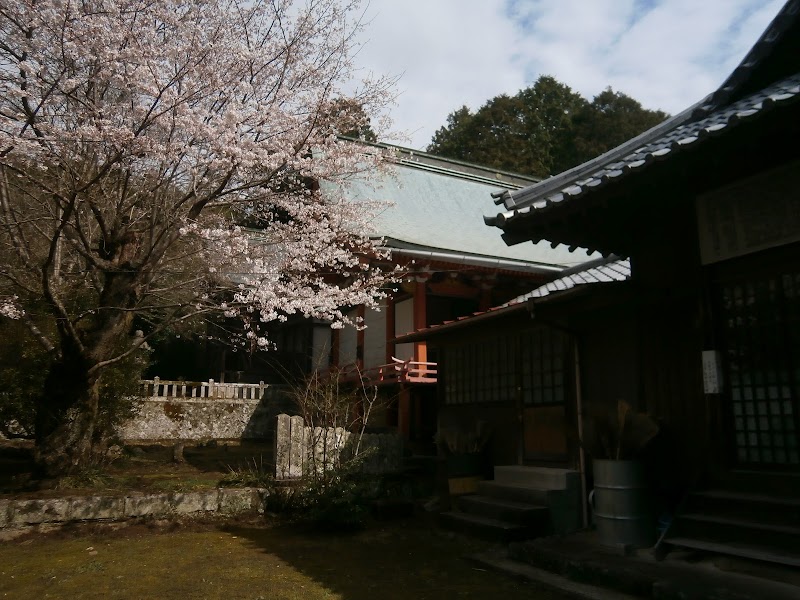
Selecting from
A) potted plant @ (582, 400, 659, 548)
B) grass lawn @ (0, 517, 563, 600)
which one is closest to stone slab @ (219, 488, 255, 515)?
grass lawn @ (0, 517, 563, 600)

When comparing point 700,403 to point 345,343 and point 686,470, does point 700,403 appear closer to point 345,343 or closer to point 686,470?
point 686,470

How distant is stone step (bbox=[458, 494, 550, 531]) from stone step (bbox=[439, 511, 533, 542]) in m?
0.07

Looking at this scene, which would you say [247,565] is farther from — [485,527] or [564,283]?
[564,283]

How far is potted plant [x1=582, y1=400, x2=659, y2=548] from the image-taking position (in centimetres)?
530

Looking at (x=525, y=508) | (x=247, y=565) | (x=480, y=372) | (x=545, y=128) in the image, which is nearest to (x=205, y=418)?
(x=480, y=372)

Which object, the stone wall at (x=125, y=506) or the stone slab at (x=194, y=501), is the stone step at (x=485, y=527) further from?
the stone slab at (x=194, y=501)

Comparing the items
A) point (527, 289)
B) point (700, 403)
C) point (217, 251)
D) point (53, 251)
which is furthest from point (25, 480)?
point (527, 289)

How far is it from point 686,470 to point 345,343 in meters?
13.4

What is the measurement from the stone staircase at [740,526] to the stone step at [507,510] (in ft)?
5.73

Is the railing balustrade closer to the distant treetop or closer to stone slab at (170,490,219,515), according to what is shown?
stone slab at (170,490,219,515)

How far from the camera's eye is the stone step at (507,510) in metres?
6.56

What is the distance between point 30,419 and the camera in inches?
384

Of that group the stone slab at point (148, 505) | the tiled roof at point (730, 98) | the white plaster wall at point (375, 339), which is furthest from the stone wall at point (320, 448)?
the white plaster wall at point (375, 339)

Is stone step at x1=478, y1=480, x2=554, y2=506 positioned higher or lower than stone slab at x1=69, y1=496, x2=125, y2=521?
higher
